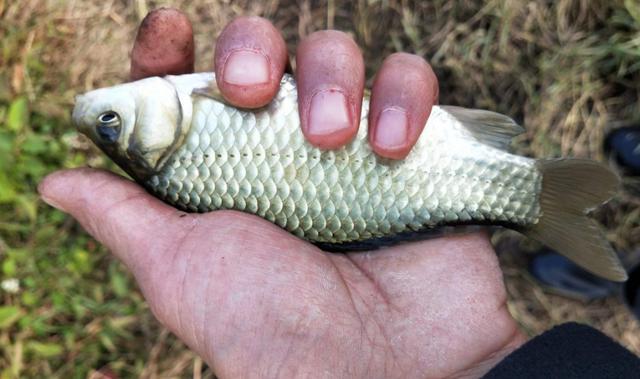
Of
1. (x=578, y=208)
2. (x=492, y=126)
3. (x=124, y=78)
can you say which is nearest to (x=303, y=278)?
(x=492, y=126)

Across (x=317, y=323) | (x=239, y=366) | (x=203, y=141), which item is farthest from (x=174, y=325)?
(x=203, y=141)

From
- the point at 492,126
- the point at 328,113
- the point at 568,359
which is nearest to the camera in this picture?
the point at 568,359

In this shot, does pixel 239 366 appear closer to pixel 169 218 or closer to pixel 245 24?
pixel 169 218

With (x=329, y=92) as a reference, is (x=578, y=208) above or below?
below

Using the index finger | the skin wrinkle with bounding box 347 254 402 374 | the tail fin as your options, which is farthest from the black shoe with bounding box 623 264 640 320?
the index finger

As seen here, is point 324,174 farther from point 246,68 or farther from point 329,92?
point 246,68

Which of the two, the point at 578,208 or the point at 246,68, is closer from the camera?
the point at 246,68

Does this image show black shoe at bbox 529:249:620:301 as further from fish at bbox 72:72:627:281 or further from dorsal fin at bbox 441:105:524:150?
dorsal fin at bbox 441:105:524:150
